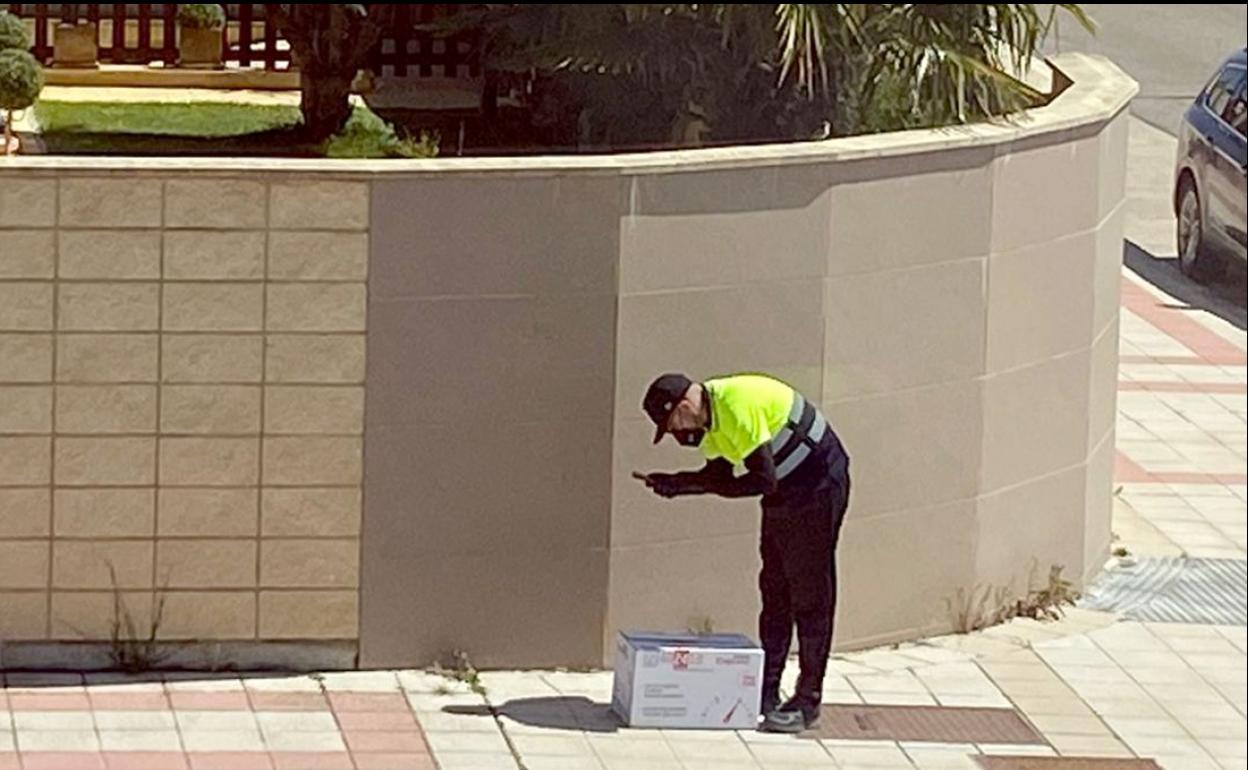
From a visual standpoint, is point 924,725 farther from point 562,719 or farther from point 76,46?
point 76,46

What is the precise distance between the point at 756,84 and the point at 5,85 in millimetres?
3249

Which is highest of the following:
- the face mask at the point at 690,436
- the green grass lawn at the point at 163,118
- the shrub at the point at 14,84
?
the shrub at the point at 14,84

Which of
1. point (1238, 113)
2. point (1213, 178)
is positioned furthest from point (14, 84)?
point (1238, 113)

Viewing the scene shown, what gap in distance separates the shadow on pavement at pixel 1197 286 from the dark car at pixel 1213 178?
0.34ft

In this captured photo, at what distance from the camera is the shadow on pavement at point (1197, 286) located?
19.3m

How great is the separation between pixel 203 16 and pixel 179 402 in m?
6.31

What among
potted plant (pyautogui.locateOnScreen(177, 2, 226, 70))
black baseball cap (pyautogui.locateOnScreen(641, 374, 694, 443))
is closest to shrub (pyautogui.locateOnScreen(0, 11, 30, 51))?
black baseball cap (pyautogui.locateOnScreen(641, 374, 694, 443))

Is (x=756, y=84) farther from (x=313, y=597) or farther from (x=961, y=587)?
(x=313, y=597)

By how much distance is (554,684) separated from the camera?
416 inches

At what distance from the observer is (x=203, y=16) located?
52.5ft

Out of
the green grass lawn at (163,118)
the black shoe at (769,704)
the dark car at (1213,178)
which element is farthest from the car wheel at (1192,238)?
the black shoe at (769,704)

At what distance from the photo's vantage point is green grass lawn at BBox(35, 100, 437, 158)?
41.3ft

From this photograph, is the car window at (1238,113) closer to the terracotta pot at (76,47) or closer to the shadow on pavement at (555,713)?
the terracotta pot at (76,47)

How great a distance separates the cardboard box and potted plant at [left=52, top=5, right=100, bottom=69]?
22.4 feet
